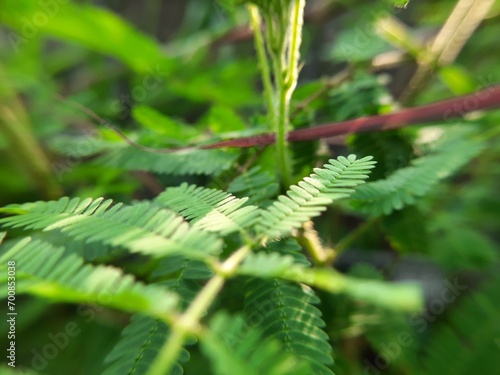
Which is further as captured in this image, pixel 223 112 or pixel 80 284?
pixel 223 112

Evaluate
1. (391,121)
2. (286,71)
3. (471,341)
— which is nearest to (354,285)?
(286,71)

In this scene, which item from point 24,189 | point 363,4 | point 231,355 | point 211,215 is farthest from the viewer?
point 363,4

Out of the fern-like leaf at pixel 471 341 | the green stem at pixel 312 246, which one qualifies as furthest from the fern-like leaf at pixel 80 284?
the fern-like leaf at pixel 471 341

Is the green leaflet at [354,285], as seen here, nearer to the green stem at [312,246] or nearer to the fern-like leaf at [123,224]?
the fern-like leaf at [123,224]

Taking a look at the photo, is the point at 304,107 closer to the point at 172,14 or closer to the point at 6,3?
the point at 6,3

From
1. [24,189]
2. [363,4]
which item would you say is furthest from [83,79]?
[363,4]

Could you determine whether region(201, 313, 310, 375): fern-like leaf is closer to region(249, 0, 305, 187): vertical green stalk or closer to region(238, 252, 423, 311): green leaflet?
region(238, 252, 423, 311): green leaflet

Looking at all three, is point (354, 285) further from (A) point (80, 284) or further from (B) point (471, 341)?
(B) point (471, 341)
